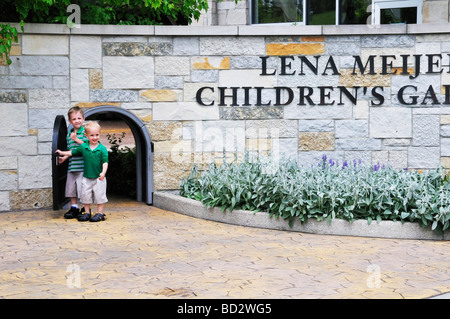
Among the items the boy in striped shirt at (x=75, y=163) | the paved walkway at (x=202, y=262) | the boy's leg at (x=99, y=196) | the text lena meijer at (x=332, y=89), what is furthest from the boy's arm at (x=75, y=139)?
the text lena meijer at (x=332, y=89)

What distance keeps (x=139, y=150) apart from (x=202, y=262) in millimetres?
3769

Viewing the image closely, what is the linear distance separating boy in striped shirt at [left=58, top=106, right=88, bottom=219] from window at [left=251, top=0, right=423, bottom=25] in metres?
6.96

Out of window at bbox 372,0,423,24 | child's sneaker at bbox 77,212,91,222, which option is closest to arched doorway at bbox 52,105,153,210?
child's sneaker at bbox 77,212,91,222

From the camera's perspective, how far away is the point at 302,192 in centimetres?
742

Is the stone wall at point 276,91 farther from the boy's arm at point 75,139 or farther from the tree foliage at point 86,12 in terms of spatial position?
the boy's arm at point 75,139

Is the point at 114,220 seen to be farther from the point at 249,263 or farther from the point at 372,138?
the point at 372,138

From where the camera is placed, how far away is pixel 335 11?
550 inches

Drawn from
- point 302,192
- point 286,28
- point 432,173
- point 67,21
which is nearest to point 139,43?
point 67,21

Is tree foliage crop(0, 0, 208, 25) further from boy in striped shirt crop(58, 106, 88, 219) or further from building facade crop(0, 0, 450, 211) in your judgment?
boy in striped shirt crop(58, 106, 88, 219)

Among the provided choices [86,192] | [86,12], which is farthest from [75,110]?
→ [86,12]

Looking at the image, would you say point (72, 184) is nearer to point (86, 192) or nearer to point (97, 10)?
point (86, 192)

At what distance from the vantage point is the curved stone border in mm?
7062

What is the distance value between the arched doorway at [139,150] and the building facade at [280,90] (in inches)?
2.6

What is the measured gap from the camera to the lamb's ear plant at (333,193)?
7141mm
